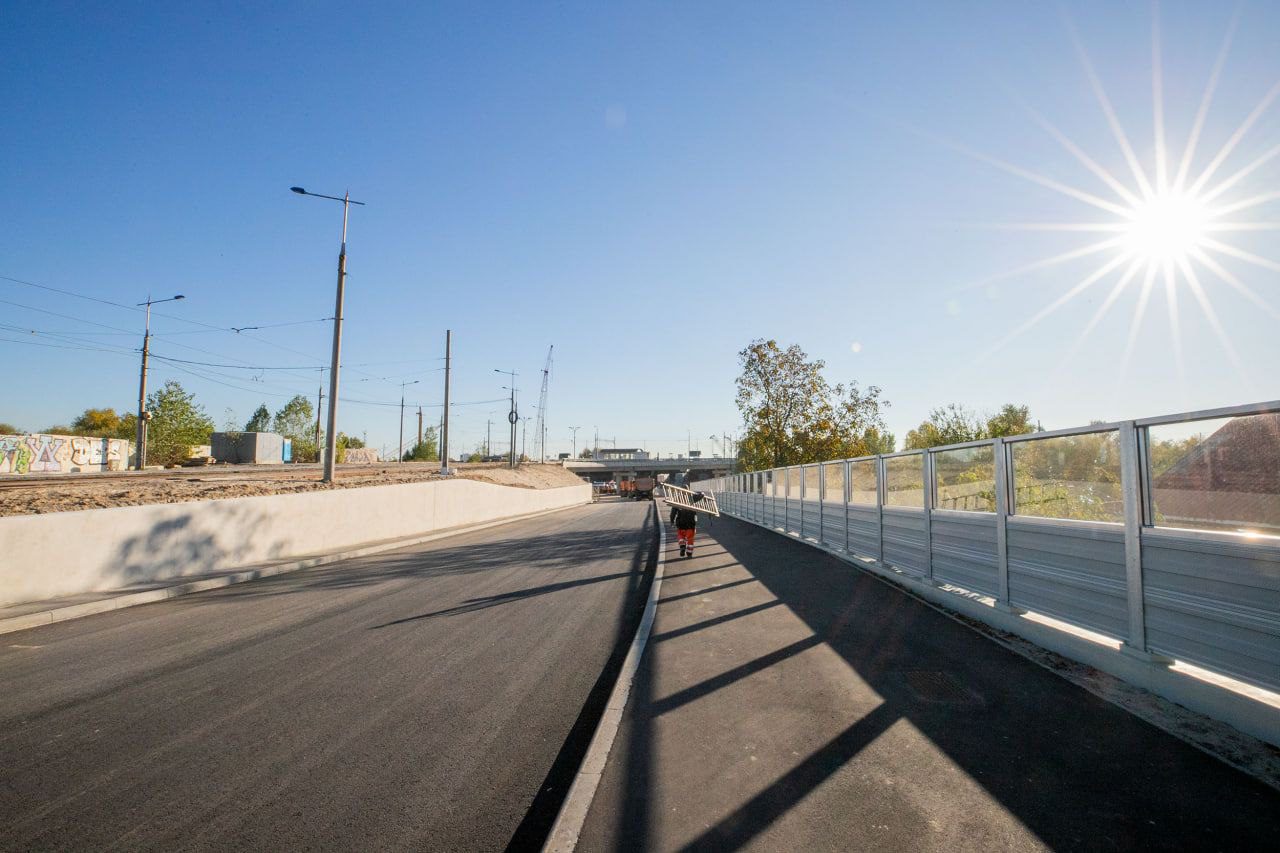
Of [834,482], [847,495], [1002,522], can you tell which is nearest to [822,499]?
[834,482]

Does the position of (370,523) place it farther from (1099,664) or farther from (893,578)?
(1099,664)

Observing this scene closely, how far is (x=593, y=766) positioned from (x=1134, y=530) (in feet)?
15.5

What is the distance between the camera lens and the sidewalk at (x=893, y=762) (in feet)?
9.51

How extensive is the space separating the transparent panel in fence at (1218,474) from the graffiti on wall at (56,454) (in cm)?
4988

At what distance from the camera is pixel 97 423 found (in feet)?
289

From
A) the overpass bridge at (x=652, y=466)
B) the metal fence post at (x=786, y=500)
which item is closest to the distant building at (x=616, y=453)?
the overpass bridge at (x=652, y=466)

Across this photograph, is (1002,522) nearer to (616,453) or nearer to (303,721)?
(303,721)

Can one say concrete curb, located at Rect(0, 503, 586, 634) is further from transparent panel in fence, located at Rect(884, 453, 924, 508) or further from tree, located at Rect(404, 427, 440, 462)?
tree, located at Rect(404, 427, 440, 462)

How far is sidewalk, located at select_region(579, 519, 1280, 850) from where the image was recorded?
2898 millimetres

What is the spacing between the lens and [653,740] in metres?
3.98

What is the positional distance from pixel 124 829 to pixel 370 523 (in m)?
15.0

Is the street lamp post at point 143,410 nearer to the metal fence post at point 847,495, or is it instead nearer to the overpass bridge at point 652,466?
the metal fence post at point 847,495

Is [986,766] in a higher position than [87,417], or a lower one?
lower

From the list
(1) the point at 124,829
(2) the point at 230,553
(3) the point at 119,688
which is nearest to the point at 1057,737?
(1) the point at 124,829
